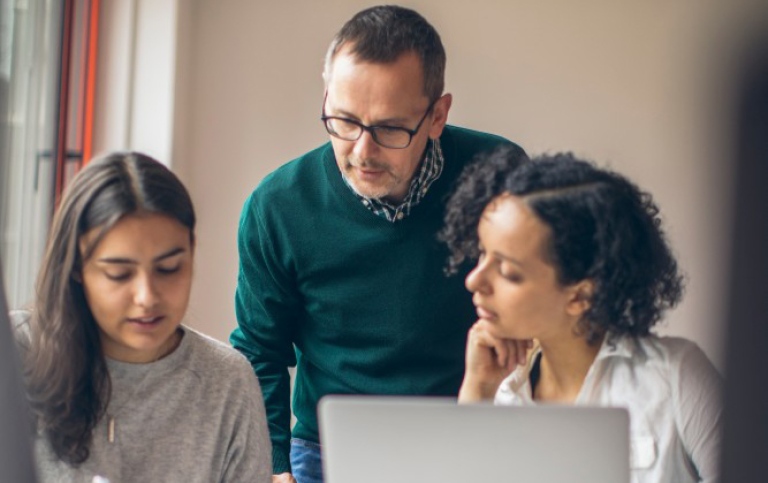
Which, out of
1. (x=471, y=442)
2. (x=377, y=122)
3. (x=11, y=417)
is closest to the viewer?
(x=11, y=417)

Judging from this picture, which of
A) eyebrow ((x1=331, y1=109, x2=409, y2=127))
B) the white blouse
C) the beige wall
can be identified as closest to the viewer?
the white blouse

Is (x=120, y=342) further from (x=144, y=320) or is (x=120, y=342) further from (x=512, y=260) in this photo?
(x=512, y=260)

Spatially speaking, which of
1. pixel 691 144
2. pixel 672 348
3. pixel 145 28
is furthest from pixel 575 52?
pixel 672 348

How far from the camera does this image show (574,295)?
4.45 ft

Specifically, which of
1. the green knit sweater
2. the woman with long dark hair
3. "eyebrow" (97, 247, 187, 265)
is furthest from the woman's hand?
"eyebrow" (97, 247, 187, 265)

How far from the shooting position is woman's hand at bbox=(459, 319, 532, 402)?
4.51ft

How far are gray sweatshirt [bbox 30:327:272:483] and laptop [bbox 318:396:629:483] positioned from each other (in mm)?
Answer: 463

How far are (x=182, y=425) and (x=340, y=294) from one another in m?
0.41

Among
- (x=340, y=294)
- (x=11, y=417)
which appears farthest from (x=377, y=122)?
(x=11, y=417)

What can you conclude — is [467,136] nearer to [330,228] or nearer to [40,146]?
[330,228]

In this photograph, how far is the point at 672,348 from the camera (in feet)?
4.25

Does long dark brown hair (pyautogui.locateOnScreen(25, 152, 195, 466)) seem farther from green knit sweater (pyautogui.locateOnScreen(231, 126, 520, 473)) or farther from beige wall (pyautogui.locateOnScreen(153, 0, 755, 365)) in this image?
beige wall (pyautogui.locateOnScreen(153, 0, 755, 365))

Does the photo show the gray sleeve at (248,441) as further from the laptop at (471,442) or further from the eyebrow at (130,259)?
the laptop at (471,442)

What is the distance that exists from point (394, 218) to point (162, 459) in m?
0.55
